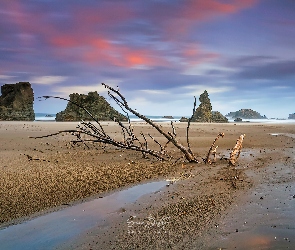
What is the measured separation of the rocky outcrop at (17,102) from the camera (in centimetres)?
3641

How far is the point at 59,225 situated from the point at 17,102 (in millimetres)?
39365

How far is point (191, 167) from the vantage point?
5109 mm

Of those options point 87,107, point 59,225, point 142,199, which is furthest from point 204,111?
point 59,225

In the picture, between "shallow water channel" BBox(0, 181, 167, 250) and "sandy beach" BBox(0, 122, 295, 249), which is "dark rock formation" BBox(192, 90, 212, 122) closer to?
"sandy beach" BBox(0, 122, 295, 249)

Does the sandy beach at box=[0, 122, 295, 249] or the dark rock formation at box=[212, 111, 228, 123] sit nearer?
the sandy beach at box=[0, 122, 295, 249]

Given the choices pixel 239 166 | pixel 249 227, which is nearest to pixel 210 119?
pixel 239 166

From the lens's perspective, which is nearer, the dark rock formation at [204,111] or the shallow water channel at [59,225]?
the shallow water channel at [59,225]

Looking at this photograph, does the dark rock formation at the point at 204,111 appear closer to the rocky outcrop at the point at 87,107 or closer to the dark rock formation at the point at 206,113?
the dark rock formation at the point at 206,113

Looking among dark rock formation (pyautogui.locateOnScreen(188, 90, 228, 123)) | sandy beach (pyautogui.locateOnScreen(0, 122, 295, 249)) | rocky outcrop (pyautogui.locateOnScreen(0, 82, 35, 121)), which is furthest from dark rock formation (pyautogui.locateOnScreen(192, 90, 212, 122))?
sandy beach (pyautogui.locateOnScreen(0, 122, 295, 249))

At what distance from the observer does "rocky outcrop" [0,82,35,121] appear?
36.4 m

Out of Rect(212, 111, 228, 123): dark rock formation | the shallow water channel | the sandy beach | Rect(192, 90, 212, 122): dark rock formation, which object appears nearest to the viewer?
the shallow water channel

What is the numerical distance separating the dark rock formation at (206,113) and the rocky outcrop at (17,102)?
2623cm

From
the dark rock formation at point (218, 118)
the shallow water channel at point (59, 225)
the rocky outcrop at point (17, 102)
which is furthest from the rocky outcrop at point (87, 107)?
the shallow water channel at point (59, 225)

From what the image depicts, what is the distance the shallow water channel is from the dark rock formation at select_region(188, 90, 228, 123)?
1824 inches
